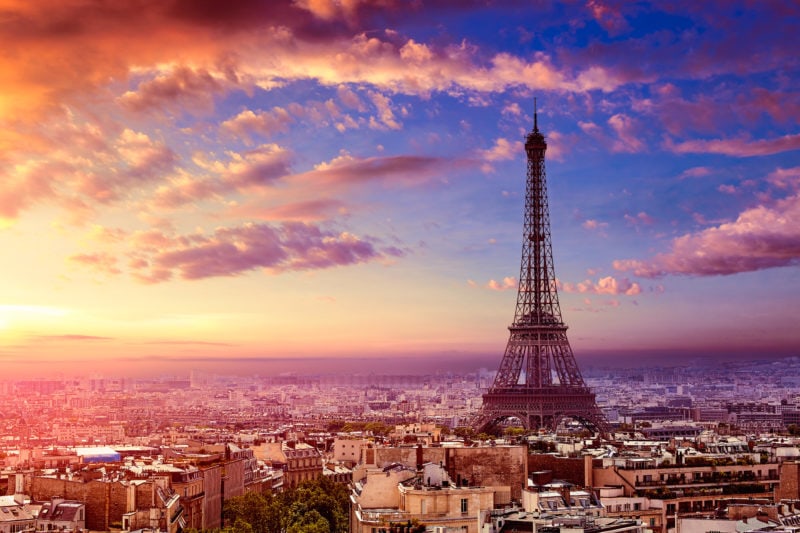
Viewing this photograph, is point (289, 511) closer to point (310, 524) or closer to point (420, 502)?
point (310, 524)

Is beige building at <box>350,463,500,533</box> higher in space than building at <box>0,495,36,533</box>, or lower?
higher

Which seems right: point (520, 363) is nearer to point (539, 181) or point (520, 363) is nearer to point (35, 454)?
point (539, 181)

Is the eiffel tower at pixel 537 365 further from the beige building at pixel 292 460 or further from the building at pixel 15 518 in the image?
the building at pixel 15 518

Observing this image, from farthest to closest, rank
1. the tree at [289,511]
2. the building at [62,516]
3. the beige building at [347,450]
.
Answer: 1. the beige building at [347,450]
2. the tree at [289,511]
3. the building at [62,516]

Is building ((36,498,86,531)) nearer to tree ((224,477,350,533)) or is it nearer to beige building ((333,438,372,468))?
tree ((224,477,350,533))

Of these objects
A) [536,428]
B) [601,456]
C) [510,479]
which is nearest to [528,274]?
[536,428]

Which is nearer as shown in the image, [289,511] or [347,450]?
[289,511]

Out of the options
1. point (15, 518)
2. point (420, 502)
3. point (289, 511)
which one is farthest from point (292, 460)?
point (420, 502)

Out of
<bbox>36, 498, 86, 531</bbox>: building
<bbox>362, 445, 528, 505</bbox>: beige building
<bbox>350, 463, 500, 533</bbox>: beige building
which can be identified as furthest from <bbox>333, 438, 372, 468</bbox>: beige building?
<bbox>350, 463, 500, 533</bbox>: beige building

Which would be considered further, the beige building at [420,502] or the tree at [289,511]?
the tree at [289,511]

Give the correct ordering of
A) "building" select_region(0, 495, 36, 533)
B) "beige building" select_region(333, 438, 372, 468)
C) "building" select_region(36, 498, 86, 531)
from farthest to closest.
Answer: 1. "beige building" select_region(333, 438, 372, 468)
2. "building" select_region(36, 498, 86, 531)
3. "building" select_region(0, 495, 36, 533)

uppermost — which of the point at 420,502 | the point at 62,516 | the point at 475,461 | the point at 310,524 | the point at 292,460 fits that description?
the point at 475,461

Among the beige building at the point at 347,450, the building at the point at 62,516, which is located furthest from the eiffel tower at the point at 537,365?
the building at the point at 62,516
